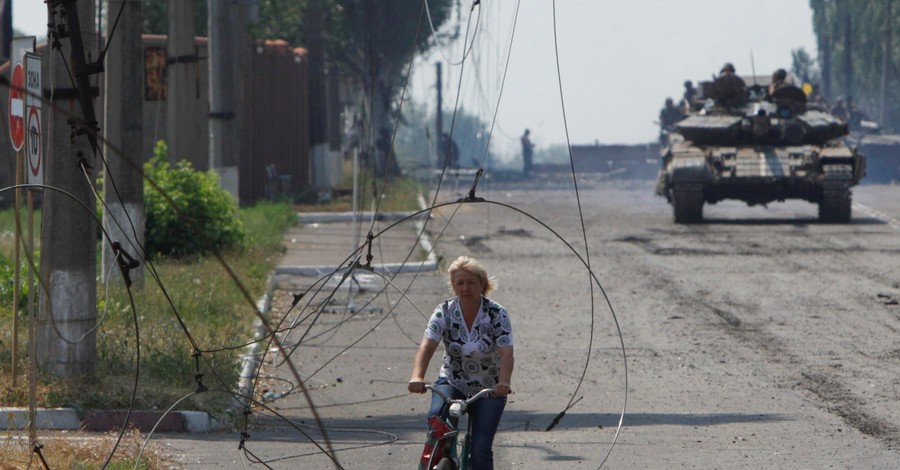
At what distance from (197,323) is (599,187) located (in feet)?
111

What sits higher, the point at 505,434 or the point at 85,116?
the point at 85,116

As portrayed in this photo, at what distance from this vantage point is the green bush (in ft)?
54.3

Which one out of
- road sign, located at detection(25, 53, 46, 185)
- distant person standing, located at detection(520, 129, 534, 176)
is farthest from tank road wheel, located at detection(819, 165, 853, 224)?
distant person standing, located at detection(520, 129, 534, 176)

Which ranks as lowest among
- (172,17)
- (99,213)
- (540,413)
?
(540,413)

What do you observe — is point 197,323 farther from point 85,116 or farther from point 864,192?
point 864,192

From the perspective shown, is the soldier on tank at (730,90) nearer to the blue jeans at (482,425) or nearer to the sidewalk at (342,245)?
the sidewalk at (342,245)

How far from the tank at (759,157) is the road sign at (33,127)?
1685cm

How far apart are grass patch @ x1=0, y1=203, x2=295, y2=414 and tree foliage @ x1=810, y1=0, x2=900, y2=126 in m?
58.5

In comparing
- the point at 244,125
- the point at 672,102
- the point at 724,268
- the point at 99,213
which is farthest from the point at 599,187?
the point at 99,213

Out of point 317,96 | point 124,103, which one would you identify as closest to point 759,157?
point 317,96

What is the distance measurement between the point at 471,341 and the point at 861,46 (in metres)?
75.9

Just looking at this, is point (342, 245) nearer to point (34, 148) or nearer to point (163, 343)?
point (163, 343)

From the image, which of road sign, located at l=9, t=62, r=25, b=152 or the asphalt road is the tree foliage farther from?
road sign, located at l=9, t=62, r=25, b=152

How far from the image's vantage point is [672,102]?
1475 inches
